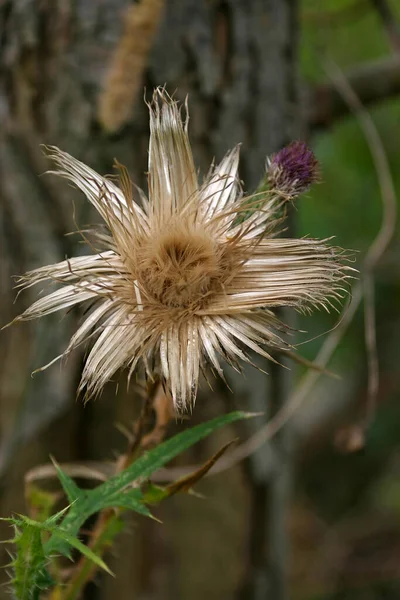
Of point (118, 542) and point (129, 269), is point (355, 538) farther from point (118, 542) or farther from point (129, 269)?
point (129, 269)

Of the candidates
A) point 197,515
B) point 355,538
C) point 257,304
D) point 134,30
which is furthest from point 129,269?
point 355,538

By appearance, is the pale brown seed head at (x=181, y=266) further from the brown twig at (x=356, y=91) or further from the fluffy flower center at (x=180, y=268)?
the brown twig at (x=356, y=91)

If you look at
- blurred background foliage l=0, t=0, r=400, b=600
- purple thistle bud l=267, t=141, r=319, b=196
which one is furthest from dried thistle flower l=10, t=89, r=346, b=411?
blurred background foliage l=0, t=0, r=400, b=600

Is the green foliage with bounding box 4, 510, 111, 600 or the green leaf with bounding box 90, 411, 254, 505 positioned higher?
the green leaf with bounding box 90, 411, 254, 505

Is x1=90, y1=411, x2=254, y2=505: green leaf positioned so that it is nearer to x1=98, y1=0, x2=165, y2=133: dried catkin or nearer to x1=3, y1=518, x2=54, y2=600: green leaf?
x1=3, y1=518, x2=54, y2=600: green leaf

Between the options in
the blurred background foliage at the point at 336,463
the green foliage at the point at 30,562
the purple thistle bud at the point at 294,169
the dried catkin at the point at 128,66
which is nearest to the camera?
the green foliage at the point at 30,562

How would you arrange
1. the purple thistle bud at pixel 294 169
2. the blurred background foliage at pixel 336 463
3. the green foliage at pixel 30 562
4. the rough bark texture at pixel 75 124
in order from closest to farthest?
1. the green foliage at pixel 30 562
2. the purple thistle bud at pixel 294 169
3. the rough bark texture at pixel 75 124
4. the blurred background foliage at pixel 336 463

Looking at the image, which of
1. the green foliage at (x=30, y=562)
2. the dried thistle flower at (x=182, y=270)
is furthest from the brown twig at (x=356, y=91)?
the green foliage at (x=30, y=562)
